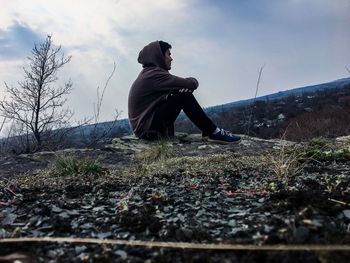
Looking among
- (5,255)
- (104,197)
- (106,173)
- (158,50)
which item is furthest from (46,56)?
(5,255)

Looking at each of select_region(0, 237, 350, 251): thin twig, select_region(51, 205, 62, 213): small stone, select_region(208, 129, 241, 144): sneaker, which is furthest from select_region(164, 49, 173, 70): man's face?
select_region(0, 237, 350, 251): thin twig

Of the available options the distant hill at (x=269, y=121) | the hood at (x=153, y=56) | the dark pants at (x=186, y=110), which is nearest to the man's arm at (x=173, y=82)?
the dark pants at (x=186, y=110)

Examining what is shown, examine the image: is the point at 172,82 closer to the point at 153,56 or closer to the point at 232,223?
the point at 153,56

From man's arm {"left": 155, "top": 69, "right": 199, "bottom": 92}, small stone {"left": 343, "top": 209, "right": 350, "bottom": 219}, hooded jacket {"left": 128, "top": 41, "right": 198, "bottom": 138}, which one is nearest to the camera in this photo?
small stone {"left": 343, "top": 209, "right": 350, "bottom": 219}

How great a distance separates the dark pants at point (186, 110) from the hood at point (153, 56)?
0.77m

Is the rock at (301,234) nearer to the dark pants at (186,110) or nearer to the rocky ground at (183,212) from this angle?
the rocky ground at (183,212)

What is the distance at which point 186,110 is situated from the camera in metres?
5.79

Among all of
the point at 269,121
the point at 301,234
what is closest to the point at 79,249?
the point at 301,234

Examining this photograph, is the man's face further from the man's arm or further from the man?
the man's arm

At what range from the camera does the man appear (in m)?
5.77

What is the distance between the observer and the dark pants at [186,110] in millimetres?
5695

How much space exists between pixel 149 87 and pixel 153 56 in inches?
20.6

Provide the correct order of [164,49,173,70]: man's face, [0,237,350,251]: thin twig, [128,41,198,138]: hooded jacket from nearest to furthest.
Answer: [0,237,350,251]: thin twig < [128,41,198,138]: hooded jacket < [164,49,173,70]: man's face

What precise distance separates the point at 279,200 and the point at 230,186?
20.6 inches
